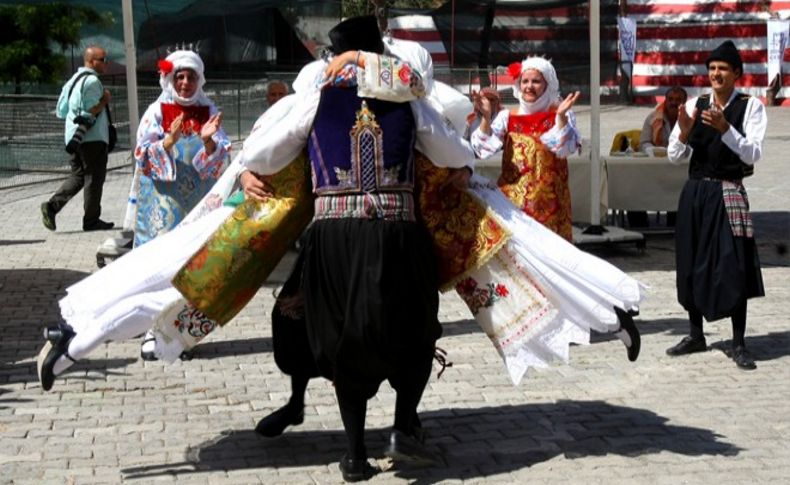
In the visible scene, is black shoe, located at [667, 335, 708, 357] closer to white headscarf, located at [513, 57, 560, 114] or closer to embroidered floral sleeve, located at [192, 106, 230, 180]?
white headscarf, located at [513, 57, 560, 114]

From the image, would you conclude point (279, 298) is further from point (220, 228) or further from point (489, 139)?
point (489, 139)

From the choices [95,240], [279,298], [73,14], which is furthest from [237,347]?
[73,14]

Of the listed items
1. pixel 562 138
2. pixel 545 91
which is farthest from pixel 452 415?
pixel 545 91

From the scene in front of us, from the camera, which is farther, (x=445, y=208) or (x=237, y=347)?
(x=237, y=347)

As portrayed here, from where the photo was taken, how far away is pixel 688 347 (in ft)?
25.8

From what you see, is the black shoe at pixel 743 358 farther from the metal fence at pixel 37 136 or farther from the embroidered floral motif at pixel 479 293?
the metal fence at pixel 37 136

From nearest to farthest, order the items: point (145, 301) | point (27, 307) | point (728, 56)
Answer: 1. point (145, 301)
2. point (728, 56)
3. point (27, 307)

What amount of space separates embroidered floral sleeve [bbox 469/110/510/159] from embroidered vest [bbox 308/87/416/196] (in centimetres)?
257

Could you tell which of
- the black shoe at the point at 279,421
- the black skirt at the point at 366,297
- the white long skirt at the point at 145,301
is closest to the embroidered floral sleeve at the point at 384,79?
the black skirt at the point at 366,297

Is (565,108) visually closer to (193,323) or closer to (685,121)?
(685,121)

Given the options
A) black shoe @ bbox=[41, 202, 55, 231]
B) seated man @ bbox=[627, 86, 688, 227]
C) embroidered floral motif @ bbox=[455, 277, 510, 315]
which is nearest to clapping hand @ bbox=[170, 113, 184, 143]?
embroidered floral motif @ bbox=[455, 277, 510, 315]

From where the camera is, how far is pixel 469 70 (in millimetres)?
23578

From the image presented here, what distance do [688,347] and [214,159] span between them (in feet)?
9.78

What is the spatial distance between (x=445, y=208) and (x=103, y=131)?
788 centimetres
